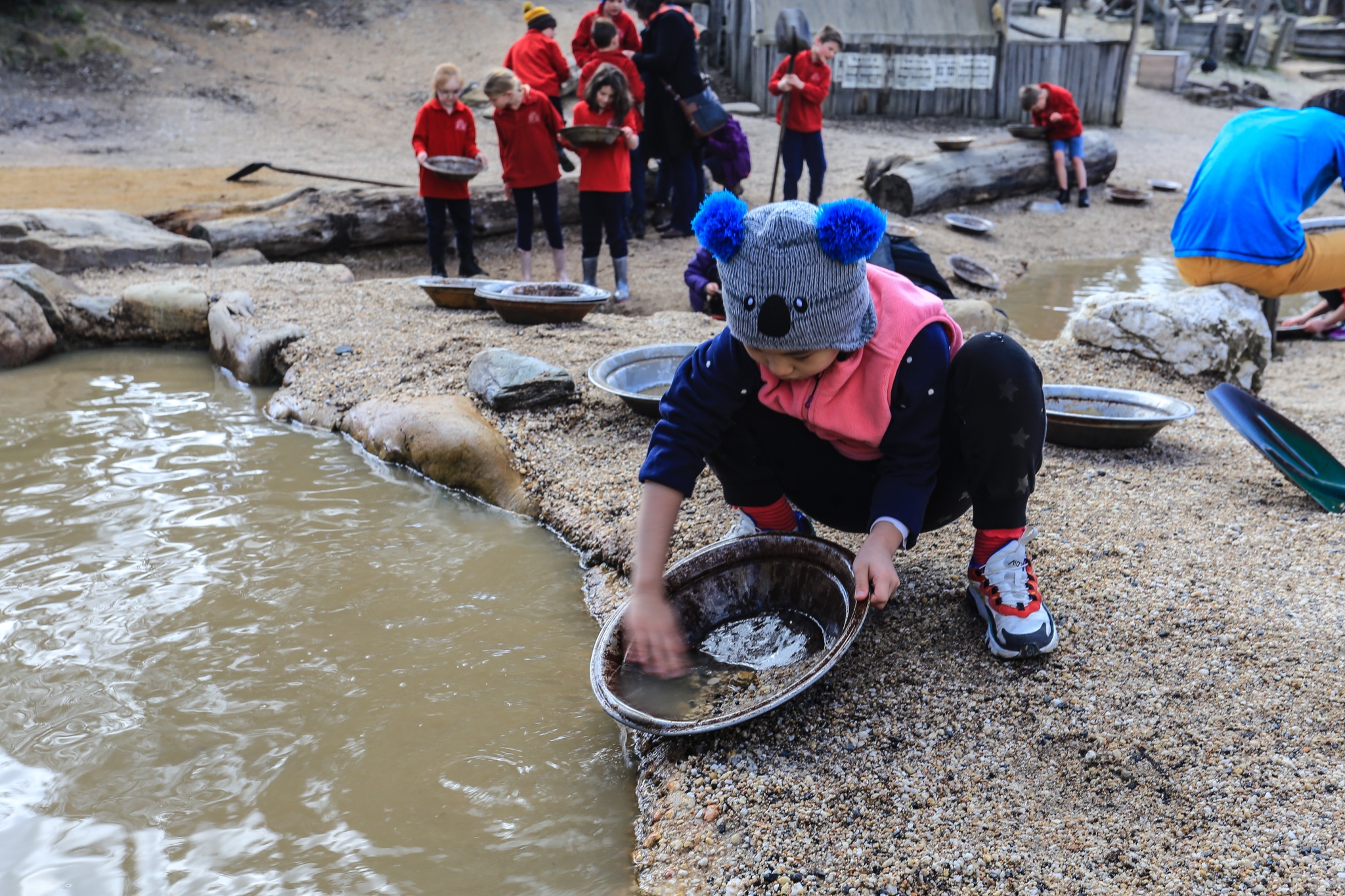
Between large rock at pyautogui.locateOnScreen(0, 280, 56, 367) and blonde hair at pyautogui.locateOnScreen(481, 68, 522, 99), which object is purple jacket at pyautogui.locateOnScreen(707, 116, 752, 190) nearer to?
blonde hair at pyautogui.locateOnScreen(481, 68, 522, 99)

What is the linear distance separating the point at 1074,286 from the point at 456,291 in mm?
5362

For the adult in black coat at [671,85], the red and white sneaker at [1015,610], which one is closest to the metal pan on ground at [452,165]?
the adult in black coat at [671,85]

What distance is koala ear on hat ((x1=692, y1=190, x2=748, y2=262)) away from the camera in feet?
6.13

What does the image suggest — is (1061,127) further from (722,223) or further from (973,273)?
(722,223)

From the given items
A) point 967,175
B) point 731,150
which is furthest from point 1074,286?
point 731,150

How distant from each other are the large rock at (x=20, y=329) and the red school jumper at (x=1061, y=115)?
392 inches

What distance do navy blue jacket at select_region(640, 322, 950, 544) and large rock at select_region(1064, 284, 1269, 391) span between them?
3.10 meters

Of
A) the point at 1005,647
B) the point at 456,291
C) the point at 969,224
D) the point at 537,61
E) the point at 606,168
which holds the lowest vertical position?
the point at 969,224

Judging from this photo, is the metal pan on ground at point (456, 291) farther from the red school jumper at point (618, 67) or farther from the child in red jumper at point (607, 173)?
the red school jumper at point (618, 67)

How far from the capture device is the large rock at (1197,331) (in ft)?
15.1

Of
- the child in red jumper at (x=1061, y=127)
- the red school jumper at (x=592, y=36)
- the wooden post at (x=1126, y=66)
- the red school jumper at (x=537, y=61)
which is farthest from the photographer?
the wooden post at (x=1126, y=66)

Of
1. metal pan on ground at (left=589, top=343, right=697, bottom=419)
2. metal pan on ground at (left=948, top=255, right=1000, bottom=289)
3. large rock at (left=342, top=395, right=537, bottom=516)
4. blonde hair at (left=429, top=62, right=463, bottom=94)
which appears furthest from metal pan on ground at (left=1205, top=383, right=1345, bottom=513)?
blonde hair at (left=429, top=62, right=463, bottom=94)

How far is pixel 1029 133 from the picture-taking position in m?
11.1

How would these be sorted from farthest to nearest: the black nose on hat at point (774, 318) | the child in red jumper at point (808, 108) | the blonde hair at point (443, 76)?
the child in red jumper at point (808, 108), the blonde hair at point (443, 76), the black nose on hat at point (774, 318)
